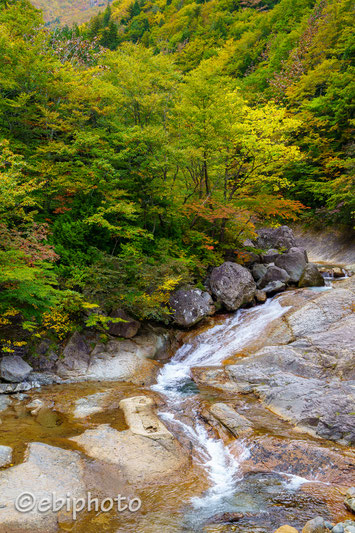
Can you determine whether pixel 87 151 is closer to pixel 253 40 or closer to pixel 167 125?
pixel 167 125

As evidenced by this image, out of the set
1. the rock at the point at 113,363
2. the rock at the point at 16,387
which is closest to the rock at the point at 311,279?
the rock at the point at 113,363

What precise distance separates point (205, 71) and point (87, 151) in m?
7.07

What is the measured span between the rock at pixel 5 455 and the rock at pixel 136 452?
1.12 metres

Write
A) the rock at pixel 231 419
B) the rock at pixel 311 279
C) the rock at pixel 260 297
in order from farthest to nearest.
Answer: the rock at pixel 311 279 → the rock at pixel 260 297 → the rock at pixel 231 419

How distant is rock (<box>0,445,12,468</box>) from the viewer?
5.09 meters

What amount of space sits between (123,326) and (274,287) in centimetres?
728

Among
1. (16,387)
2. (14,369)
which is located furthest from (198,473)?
(14,369)

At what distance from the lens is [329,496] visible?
4.79 m

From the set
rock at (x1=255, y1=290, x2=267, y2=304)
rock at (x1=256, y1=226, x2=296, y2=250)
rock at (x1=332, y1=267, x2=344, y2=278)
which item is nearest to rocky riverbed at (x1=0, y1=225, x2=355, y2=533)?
rock at (x1=255, y1=290, x2=267, y2=304)

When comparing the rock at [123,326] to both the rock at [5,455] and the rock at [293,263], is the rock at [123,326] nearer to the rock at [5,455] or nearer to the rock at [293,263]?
the rock at [5,455]

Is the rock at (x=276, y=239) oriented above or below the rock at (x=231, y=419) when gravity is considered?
above

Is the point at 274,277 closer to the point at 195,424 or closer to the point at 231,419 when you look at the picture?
the point at 231,419

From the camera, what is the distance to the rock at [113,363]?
9562mm

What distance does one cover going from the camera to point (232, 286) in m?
13.8
